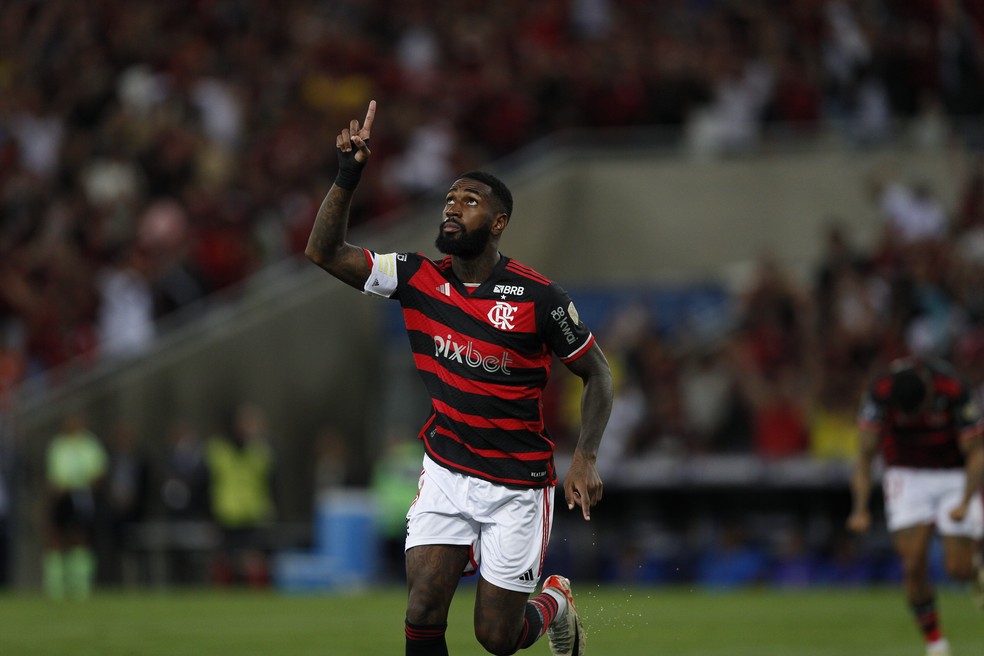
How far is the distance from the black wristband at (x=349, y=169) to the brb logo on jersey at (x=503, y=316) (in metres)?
0.93

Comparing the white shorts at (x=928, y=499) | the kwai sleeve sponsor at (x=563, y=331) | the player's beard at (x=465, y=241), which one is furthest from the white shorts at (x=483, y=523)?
the white shorts at (x=928, y=499)

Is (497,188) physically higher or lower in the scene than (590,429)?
higher

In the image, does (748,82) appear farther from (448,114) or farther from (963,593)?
(963,593)

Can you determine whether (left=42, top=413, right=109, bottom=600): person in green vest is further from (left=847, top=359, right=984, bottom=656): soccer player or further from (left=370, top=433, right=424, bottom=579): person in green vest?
(left=847, top=359, right=984, bottom=656): soccer player

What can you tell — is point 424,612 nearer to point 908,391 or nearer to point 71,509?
point 908,391

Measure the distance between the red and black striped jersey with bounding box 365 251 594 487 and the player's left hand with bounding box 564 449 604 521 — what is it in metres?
0.33

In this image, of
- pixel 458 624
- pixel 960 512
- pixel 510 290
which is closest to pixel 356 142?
pixel 510 290

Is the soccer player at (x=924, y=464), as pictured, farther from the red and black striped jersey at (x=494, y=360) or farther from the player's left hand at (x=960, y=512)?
the red and black striped jersey at (x=494, y=360)

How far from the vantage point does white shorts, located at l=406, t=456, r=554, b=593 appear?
8703 mm

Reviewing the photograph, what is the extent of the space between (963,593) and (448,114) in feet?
34.5

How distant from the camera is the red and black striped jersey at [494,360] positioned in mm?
8758

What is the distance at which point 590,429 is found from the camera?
A: 876cm

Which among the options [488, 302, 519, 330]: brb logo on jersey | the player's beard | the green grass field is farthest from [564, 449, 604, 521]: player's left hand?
the green grass field

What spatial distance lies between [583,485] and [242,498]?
47.1ft
